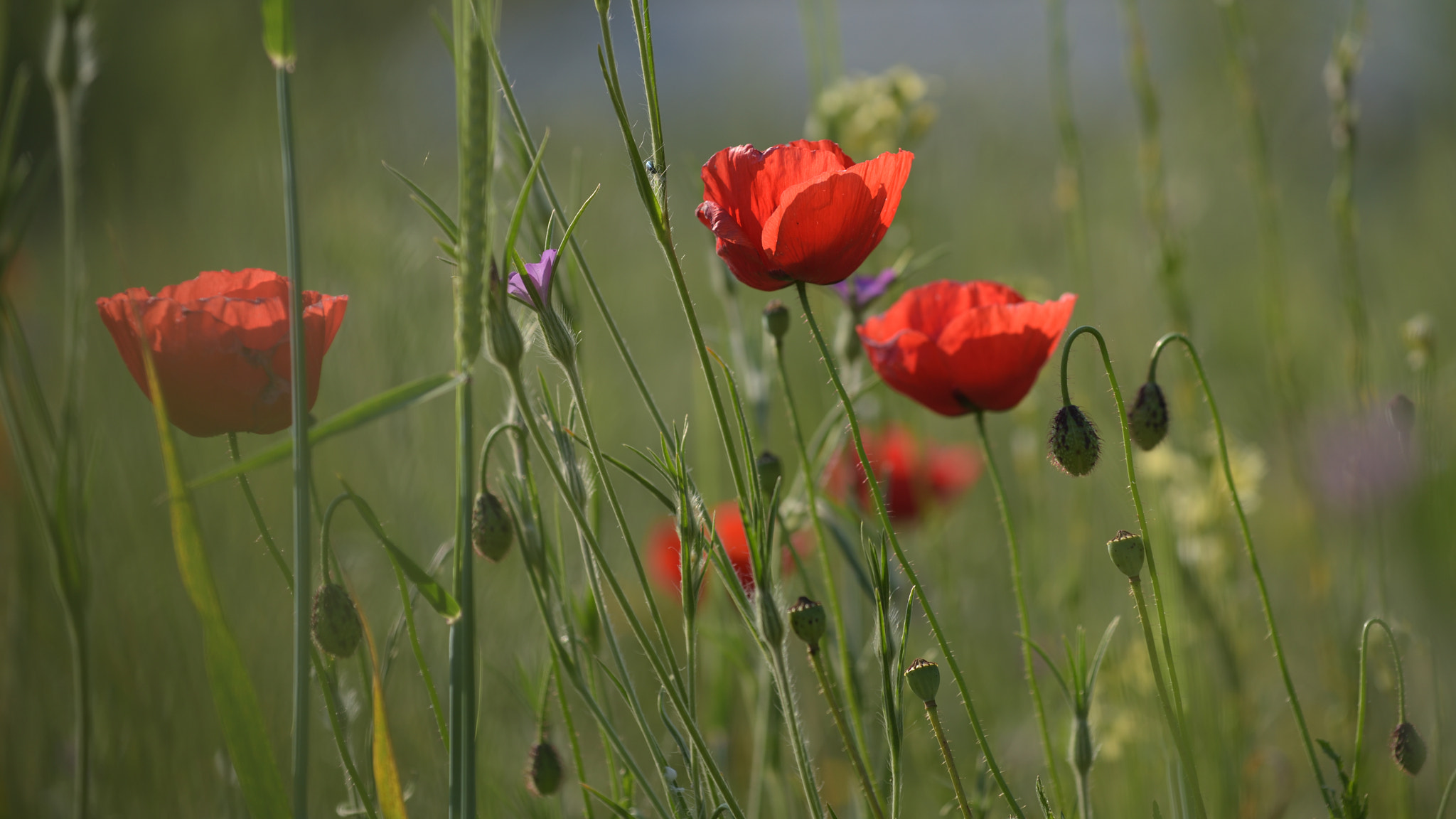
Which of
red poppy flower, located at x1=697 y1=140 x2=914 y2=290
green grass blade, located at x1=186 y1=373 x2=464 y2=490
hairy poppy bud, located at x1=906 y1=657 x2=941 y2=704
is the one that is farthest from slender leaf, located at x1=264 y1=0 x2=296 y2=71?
hairy poppy bud, located at x1=906 y1=657 x2=941 y2=704

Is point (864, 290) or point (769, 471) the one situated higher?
point (864, 290)

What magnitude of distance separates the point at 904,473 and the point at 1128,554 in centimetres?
84

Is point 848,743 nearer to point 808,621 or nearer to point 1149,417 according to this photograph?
point 808,621

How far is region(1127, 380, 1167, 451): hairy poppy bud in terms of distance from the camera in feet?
2.48

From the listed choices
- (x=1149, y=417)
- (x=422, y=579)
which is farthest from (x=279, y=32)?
(x=1149, y=417)

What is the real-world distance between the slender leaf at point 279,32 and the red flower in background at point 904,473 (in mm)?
641

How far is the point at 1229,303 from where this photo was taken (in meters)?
3.14

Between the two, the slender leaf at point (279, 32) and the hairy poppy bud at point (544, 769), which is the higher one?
the slender leaf at point (279, 32)

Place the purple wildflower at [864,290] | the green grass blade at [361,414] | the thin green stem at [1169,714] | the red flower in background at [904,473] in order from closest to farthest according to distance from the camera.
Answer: the green grass blade at [361,414] < the thin green stem at [1169,714] < the purple wildflower at [864,290] < the red flower in background at [904,473]

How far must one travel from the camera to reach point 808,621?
65 centimetres

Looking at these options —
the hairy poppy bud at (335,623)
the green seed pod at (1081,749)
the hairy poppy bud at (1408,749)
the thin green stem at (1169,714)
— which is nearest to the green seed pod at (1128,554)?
the thin green stem at (1169,714)

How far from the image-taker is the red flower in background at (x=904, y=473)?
3.94ft

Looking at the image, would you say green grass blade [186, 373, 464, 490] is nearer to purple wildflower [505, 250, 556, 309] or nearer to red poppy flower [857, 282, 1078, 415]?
purple wildflower [505, 250, 556, 309]

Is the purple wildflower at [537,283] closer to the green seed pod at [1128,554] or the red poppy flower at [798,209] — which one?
the red poppy flower at [798,209]
